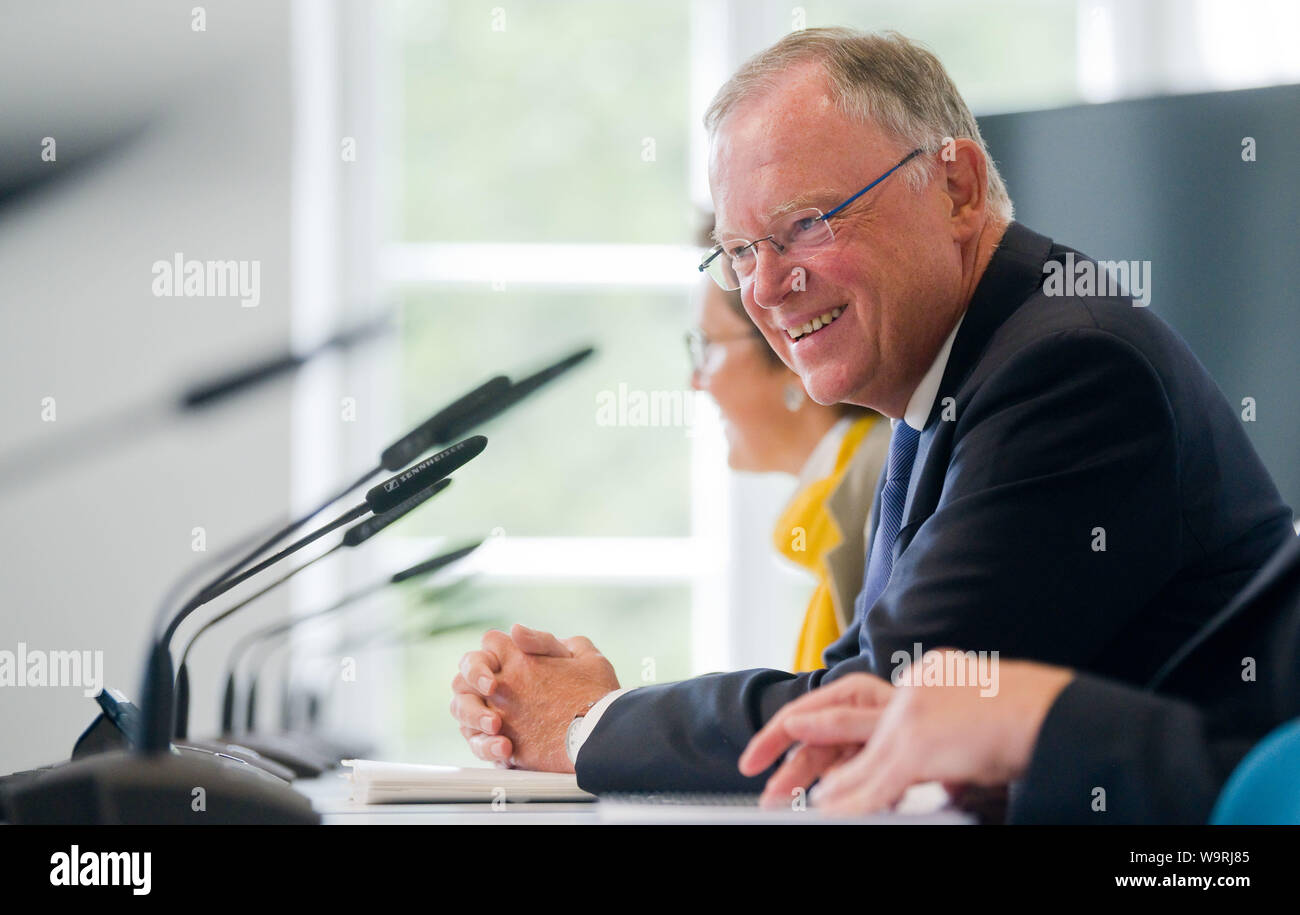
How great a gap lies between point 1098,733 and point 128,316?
2.33 metres

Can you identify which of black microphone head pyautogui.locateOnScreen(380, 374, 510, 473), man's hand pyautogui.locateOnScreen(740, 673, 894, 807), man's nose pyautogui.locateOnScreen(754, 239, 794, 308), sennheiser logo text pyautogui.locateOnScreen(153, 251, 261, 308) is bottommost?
man's hand pyautogui.locateOnScreen(740, 673, 894, 807)

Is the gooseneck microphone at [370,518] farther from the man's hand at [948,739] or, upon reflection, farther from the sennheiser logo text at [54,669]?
the sennheiser logo text at [54,669]

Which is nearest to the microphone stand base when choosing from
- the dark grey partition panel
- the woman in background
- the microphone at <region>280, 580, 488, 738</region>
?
the woman in background

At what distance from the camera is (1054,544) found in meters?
0.77

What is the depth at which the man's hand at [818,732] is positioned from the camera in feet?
1.97

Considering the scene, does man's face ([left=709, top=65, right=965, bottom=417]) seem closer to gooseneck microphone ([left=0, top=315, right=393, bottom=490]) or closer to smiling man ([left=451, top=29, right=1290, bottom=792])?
smiling man ([left=451, top=29, right=1290, bottom=792])

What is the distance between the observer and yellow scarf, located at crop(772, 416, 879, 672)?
1.46 metres

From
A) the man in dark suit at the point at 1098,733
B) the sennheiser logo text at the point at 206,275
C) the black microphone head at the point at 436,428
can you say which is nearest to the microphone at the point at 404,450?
the black microphone head at the point at 436,428

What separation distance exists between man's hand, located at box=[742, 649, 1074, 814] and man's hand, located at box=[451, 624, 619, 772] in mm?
385

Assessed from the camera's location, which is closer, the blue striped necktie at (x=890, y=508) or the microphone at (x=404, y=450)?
the microphone at (x=404, y=450)

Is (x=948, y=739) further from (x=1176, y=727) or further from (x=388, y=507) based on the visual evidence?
(x=388, y=507)
